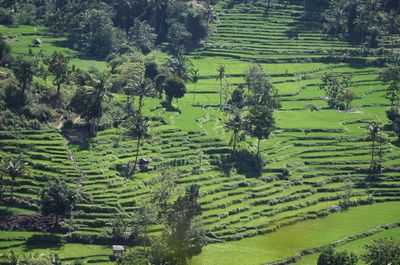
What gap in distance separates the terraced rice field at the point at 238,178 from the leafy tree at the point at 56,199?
3672 mm

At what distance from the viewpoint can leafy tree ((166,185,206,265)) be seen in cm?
11075

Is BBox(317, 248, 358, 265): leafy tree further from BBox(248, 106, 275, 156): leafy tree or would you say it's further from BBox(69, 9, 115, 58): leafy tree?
BBox(69, 9, 115, 58): leafy tree

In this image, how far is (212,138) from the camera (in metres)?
149

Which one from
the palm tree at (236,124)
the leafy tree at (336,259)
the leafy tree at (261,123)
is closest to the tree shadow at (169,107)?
the palm tree at (236,124)

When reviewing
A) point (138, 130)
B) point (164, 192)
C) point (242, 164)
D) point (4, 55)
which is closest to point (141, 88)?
point (138, 130)

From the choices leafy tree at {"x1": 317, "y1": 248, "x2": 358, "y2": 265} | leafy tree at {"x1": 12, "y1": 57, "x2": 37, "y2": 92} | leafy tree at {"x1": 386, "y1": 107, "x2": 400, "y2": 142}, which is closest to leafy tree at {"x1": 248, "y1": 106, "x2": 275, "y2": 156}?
leafy tree at {"x1": 386, "y1": 107, "x2": 400, "y2": 142}

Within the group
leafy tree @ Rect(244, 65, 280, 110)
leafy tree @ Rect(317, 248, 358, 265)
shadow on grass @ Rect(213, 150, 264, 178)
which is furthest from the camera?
leafy tree @ Rect(244, 65, 280, 110)

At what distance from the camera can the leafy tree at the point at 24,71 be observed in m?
144

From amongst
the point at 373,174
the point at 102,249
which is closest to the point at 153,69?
the point at 373,174

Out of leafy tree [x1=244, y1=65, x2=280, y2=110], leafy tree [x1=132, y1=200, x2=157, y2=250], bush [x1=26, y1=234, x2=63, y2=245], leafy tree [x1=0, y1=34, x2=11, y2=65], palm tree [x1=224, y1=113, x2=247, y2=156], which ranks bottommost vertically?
bush [x1=26, y1=234, x2=63, y2=245]

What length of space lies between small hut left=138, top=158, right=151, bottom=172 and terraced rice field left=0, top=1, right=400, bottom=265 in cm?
170

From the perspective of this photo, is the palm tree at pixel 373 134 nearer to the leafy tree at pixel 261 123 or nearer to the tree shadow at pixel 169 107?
the leafy tree at pixel 261 123

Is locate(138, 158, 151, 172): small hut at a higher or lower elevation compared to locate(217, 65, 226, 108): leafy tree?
lower

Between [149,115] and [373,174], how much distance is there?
143 ft
